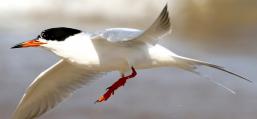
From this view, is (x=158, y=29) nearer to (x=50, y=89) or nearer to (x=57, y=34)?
(x=57, y=34)

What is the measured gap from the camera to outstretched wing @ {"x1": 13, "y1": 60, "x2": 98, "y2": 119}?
4426mm

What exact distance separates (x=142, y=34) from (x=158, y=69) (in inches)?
123

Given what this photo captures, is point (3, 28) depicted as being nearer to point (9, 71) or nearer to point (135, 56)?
point (9, 71)

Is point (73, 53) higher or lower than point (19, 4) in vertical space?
lower

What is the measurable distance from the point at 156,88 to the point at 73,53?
92.9 inches

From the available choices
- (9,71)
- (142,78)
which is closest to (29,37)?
(9,71)

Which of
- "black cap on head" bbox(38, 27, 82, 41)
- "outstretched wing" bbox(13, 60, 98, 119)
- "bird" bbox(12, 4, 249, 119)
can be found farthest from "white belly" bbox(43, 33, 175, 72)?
"outstretched wing" bbox(13, 60, 98, 119)

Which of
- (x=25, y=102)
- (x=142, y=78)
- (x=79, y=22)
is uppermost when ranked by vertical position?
(x=79, y=22)

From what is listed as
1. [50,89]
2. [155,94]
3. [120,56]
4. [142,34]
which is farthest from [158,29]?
[155,94]

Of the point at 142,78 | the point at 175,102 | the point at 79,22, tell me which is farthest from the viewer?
the point at 79,22

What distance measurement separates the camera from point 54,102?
4.51 metres

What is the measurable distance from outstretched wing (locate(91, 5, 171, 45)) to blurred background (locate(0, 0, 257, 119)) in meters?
1.88

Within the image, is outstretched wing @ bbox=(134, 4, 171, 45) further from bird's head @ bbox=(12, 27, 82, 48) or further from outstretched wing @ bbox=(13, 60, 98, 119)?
outstretched wing @ bbox=(13, 60, 98, 119)

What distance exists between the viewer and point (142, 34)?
359 centimetres
